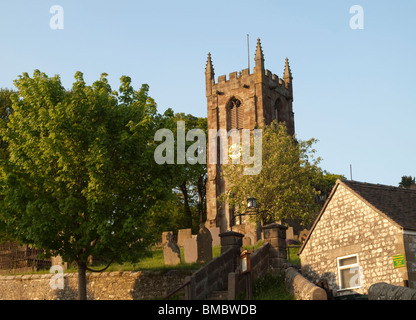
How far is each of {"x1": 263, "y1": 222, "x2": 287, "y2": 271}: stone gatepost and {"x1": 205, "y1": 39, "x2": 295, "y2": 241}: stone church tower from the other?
95.3 feet

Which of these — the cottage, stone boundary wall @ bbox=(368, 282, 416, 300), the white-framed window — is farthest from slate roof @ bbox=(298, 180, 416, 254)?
stone boundary wall @ bbox=(368, 282, 416, 300)

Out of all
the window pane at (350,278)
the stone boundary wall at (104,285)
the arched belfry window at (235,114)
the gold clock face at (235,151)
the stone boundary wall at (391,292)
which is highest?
the arched belfry window at (235,114)

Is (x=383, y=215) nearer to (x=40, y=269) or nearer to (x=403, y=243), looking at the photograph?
(x=403, y=243)

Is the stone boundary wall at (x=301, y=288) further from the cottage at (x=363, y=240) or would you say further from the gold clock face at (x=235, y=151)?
the gold clock face at (x=235, y=151)

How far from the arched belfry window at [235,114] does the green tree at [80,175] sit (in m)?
32.1

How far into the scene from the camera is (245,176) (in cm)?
4391

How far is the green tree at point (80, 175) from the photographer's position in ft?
75.5

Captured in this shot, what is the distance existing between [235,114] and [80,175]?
115ft

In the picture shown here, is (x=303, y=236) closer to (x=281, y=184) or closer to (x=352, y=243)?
(x=281, y=184)

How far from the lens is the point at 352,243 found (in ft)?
72.5

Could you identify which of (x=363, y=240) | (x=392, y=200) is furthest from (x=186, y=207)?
(x=363, y=240)

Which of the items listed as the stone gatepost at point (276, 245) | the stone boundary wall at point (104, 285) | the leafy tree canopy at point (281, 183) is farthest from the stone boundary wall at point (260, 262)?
the leafy tree canopy at point (281, 183)
